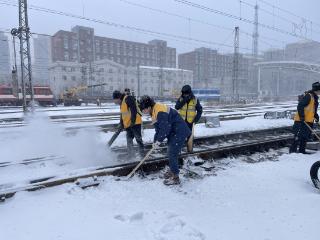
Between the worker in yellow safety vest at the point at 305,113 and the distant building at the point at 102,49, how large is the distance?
211 feet

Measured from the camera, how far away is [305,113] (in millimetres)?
7711

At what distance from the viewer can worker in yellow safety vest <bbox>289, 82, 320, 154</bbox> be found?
750 centimetres

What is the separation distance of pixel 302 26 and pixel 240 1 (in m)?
12.6

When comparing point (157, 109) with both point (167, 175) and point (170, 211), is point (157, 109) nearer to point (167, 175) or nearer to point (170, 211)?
point (167, 175)

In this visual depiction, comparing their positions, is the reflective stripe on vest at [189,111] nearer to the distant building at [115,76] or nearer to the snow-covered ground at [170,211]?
the snow-covered ground at [170,211]

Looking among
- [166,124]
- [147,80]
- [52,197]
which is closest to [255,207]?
[166,124]

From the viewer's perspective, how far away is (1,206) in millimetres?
4551

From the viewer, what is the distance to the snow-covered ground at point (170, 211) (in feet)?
12.7

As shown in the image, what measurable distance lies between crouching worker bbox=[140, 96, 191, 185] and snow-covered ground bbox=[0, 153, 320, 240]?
36cm

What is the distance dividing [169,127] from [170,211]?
5.00 feet

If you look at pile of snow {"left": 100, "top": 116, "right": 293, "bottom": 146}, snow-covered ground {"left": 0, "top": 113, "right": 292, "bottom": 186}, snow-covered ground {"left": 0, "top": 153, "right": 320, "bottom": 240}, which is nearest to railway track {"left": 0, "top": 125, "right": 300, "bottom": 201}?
snow-covered ground {"left": 0, "top": 153, "right": 320, "bottom": 240}

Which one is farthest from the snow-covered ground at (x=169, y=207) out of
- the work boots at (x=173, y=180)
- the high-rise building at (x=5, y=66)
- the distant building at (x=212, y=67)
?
the distant building at (x=212, y=67)

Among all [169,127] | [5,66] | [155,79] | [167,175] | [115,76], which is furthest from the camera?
[155,79]

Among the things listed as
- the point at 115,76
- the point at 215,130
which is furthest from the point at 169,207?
the point at 115,76
